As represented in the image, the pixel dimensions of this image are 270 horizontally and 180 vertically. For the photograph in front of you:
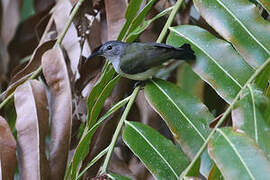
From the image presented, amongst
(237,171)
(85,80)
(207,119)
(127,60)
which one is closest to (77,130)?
(85,80)

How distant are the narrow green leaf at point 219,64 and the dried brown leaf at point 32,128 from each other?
23.6 inches

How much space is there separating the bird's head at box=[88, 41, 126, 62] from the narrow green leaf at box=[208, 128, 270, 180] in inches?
43.5

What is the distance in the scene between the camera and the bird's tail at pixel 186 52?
199 centimetres

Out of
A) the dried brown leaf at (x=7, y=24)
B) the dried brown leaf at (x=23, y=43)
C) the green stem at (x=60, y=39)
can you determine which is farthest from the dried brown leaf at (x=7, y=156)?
the dried brown leaf at (x=23, y=43)

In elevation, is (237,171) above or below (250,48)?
below

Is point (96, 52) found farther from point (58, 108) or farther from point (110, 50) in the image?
point (58, 108)

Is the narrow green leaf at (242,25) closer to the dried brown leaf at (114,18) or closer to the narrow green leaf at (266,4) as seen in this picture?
the narrow green leaf at (266,4)

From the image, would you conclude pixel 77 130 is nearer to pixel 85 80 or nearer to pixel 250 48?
pixel 85 80

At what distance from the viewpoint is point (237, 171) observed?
1401 mm

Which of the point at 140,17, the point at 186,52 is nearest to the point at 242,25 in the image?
the point at 186,52

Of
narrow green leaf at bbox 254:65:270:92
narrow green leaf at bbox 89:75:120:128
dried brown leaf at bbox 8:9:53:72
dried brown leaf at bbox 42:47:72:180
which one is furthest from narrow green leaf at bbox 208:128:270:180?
dried brown leaf at bbox 8:9:53:72

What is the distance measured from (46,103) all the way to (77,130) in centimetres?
25

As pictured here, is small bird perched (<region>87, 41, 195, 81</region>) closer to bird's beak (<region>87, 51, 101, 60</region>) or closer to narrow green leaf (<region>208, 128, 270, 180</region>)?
bird's beak (<region>87, 51, 101, 60</region>)

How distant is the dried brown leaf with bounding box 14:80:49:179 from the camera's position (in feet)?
6.65
